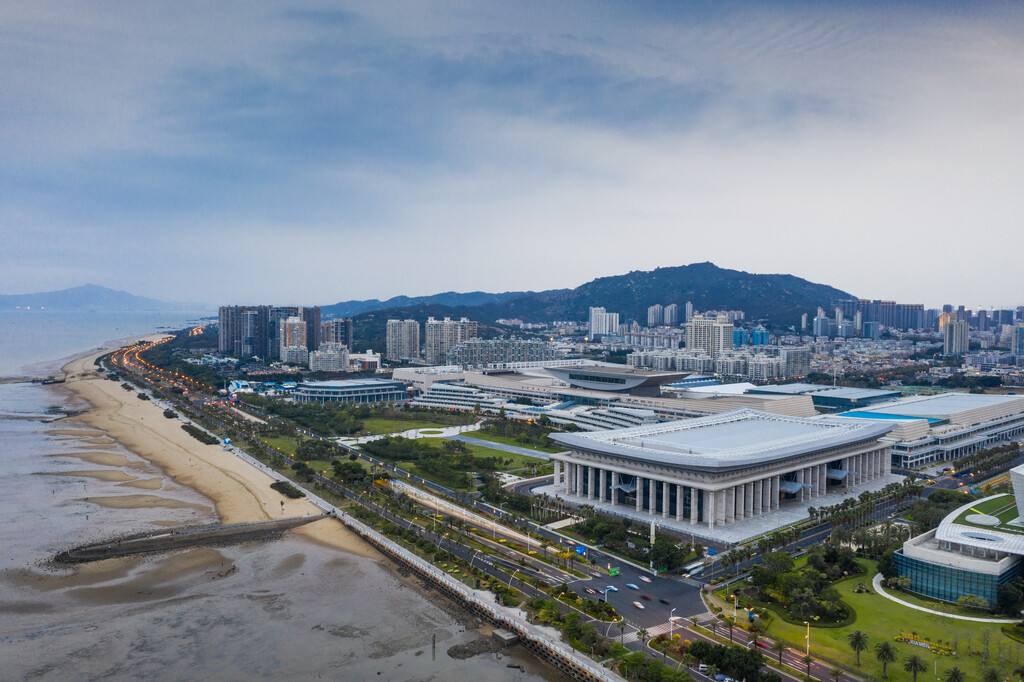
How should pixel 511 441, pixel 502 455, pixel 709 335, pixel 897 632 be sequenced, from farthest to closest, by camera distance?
1. pixel 709 335
2. pixel 511 441
3. pixel 502 455
4. pixel 897 632

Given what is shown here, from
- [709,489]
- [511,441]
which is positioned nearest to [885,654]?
[709,489]

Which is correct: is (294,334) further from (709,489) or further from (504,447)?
(709,489)

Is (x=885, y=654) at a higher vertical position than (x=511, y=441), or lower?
higher

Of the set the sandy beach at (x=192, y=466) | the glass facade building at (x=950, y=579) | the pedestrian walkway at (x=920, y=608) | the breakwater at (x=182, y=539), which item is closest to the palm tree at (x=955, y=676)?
the pedestrian walkway at (x=920, y=608)

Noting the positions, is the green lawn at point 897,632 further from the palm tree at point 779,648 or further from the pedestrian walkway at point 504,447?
the pedestrian walkway at point 504,447

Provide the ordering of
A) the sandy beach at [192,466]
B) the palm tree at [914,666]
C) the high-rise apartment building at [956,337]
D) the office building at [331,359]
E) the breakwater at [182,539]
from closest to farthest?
the palm tree at [914,666] < the breakwater at [182,539] < the sandy beach at [192,466] < the office building at [331,359] < the high-rise apartment building at [956,337]
